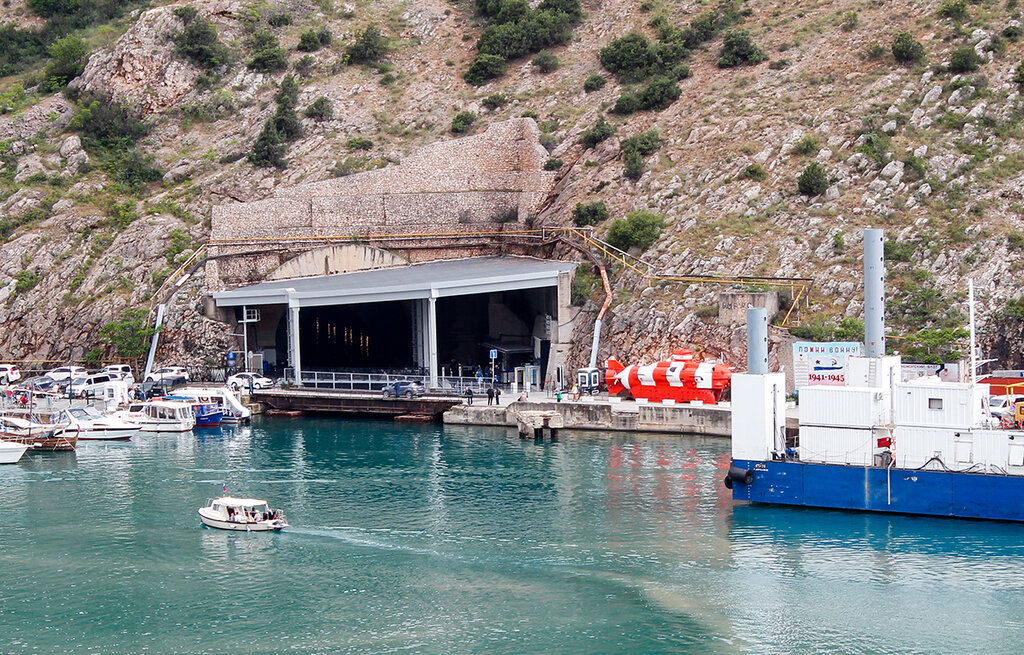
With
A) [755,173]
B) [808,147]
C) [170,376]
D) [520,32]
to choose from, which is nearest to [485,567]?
[170,376]

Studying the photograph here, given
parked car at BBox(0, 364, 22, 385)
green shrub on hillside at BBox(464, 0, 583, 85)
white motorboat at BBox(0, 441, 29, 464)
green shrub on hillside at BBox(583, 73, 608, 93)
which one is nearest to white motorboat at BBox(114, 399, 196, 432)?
white motorboat at BBox(0, 441, 29, 464)

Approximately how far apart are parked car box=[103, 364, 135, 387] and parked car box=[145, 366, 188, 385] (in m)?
1.26

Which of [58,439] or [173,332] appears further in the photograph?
[173,332]

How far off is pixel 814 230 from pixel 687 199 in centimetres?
894

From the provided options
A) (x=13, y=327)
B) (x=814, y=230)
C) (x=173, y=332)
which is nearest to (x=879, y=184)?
(x=814, y=230)

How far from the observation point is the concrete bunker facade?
253 feet

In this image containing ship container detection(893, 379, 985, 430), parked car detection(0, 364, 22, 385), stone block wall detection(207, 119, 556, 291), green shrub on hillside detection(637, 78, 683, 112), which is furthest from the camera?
green shrub on hillside detection(637, 78, 683, 112)

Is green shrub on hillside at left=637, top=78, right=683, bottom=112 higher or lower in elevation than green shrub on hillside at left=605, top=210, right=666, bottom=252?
higher

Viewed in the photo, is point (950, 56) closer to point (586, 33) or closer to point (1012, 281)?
point (1012, 281)

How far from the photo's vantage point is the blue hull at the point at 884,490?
4266 centimetres

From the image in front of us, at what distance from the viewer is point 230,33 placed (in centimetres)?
10250

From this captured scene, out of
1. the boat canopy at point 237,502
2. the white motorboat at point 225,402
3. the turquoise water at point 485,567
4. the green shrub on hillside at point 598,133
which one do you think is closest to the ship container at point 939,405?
the turquoise water at point 485,567

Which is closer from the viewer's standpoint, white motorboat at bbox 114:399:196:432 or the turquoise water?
the turquoise water

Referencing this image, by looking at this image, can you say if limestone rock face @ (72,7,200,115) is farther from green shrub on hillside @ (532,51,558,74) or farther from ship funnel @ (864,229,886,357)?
ship funnel @ (864,229,886,357)
